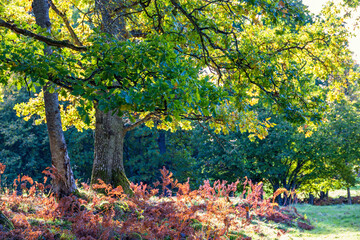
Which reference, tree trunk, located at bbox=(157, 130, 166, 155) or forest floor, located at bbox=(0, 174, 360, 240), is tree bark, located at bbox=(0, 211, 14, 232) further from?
tree trunk, located at bbox=(157, 130, 166, 155)

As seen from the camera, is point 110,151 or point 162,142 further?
point 162,142

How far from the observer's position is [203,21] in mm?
6379

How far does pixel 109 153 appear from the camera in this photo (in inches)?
342

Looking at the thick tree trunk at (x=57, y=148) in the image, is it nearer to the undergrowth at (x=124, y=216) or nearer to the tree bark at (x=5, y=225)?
the undergrowth at (x=124, y=216)

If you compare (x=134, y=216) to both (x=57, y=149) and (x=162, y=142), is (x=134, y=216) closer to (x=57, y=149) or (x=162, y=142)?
(x=57, y=149)

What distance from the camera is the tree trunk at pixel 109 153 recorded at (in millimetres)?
8562

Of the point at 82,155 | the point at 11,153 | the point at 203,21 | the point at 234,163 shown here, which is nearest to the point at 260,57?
the point at 203,21

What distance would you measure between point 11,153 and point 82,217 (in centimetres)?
2246

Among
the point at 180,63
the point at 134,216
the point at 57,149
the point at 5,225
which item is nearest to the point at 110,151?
the point at 57,149

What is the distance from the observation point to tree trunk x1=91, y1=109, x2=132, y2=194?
8.56m

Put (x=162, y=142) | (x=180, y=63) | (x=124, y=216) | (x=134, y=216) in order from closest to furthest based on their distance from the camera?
1. (x=180, y=63)
2. (x=134, y=216)
3. (x=124, y=216)
4. (x=162, y=142)

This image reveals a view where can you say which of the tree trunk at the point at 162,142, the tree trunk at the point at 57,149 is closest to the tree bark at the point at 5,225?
the tree trunk at the point at 57,149

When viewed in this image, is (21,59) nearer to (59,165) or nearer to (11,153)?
(59,165)

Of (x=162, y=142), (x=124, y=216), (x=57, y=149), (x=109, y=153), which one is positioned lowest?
(x=124, y=216)
